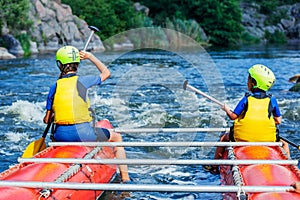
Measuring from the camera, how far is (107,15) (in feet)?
105

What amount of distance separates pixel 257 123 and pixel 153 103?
5.75m

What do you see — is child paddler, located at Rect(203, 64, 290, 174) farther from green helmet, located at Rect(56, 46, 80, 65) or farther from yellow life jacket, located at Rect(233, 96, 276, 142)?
green helmet, located at Rect(56, 46, 80, 65)

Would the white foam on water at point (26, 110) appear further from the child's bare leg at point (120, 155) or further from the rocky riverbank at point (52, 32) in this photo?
the rocky riverbank at point (52, 32)

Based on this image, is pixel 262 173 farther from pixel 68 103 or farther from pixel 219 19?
pixel 219 19

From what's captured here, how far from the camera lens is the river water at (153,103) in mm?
6059

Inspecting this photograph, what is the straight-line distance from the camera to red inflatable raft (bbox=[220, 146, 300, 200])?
3455 millimetres

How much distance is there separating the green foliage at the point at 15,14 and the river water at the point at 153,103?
4.40 m

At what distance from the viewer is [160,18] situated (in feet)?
121

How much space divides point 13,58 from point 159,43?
10.9 metres

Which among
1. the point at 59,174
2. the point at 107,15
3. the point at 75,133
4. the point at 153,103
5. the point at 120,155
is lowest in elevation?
the point at 153,103

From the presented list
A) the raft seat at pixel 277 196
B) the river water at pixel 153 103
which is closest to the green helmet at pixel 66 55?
the river water at pixel 153 103

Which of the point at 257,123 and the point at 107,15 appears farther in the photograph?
the point at 107,15

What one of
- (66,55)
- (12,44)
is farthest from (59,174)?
(12,44)

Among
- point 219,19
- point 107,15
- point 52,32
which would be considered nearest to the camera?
point 52,32
